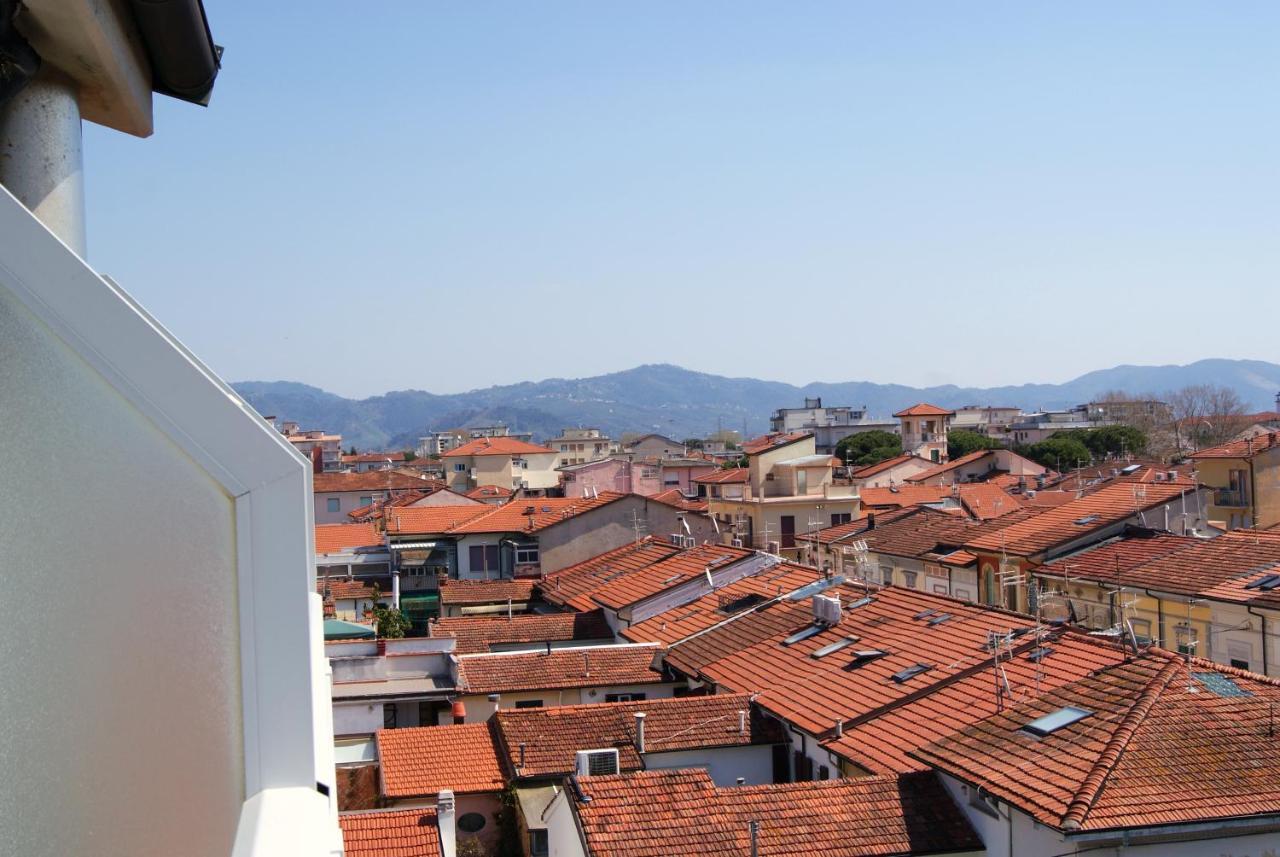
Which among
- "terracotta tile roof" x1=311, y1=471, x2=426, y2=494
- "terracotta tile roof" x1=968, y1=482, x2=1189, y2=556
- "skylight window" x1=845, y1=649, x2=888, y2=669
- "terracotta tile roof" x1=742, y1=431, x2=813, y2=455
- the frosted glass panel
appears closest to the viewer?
the frosted glass panel

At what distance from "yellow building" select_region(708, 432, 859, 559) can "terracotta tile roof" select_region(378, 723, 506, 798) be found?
28.4 metres

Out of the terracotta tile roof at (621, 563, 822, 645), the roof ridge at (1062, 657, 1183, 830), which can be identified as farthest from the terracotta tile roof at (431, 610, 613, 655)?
the roof ridge at (1062, 657, 1183, 830)

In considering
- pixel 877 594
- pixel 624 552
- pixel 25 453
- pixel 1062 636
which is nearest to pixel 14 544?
pixel 25 453

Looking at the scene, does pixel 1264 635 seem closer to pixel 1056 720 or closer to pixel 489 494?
pixel 1056 720

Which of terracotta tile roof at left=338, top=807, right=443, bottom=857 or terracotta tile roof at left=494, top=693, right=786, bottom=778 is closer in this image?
terracotta tile roof at left=338, top=807, right=443, bottom=857

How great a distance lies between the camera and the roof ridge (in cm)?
996

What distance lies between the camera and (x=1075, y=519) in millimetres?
32062

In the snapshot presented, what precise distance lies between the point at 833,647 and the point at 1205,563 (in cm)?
945

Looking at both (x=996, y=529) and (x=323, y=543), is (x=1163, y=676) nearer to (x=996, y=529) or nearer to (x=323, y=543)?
(x=996, y=529)

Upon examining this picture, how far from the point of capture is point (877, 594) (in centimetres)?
2103

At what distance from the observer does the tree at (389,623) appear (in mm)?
28039

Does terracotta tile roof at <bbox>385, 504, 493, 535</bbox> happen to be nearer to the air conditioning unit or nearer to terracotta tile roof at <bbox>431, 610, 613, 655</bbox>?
terracotta tile roof at <bbox>431, 610, 613, 655</bbox>

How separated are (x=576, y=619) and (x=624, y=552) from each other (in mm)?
6690

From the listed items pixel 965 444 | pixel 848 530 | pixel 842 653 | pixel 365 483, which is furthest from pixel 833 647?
pixel 965 444
